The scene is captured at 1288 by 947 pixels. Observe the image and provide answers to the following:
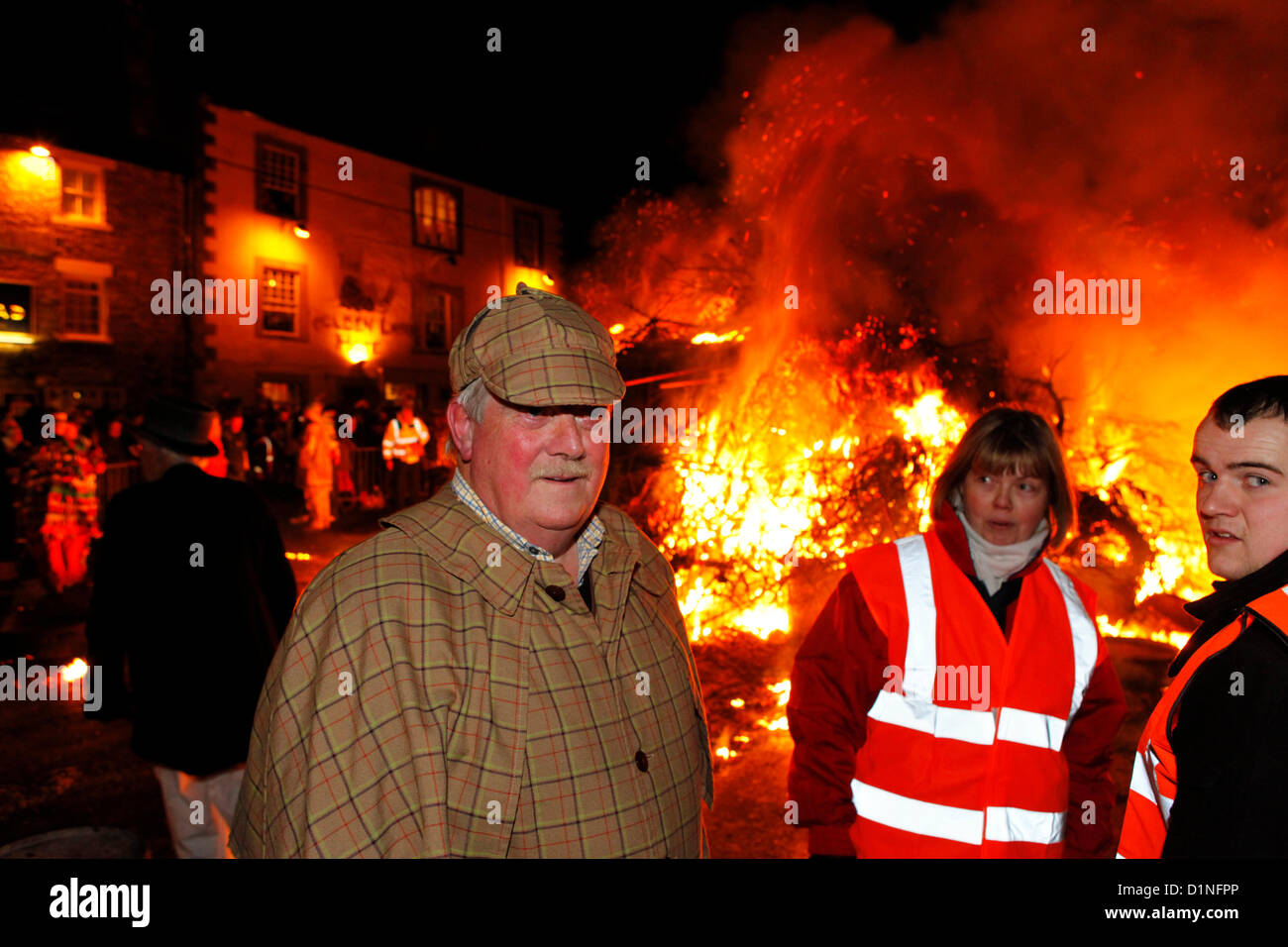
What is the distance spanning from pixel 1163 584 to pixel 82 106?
23431 millimetres

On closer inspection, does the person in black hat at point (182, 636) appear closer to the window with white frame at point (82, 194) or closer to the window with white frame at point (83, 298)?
the window with white frame at point (83, 298)

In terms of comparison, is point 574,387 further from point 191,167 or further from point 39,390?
point 191,167

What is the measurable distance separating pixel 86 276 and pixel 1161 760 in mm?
21503

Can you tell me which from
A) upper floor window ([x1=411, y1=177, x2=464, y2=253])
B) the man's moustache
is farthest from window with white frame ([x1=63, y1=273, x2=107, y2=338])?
the man's moustache

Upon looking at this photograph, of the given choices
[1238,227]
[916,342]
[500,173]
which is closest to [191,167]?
[500,173]

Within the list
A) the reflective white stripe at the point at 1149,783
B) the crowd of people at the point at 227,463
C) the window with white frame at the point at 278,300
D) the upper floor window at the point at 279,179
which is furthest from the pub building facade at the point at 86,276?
the reflective white stripe at the point at 1149,783

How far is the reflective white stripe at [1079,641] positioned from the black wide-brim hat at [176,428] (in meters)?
3.69

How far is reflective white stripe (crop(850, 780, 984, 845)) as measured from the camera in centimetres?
225

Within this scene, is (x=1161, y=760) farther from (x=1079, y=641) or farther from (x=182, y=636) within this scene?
(x=182, y=636)

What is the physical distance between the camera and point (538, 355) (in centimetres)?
177

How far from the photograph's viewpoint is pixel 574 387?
1769 millimetres

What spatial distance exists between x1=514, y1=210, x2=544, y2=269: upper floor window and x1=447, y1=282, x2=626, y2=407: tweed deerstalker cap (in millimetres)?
26877

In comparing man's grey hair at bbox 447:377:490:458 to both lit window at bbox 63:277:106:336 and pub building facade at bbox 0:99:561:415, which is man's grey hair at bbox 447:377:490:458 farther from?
lit window at bbox 63:277:106:336

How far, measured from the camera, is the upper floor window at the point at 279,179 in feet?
63.3
